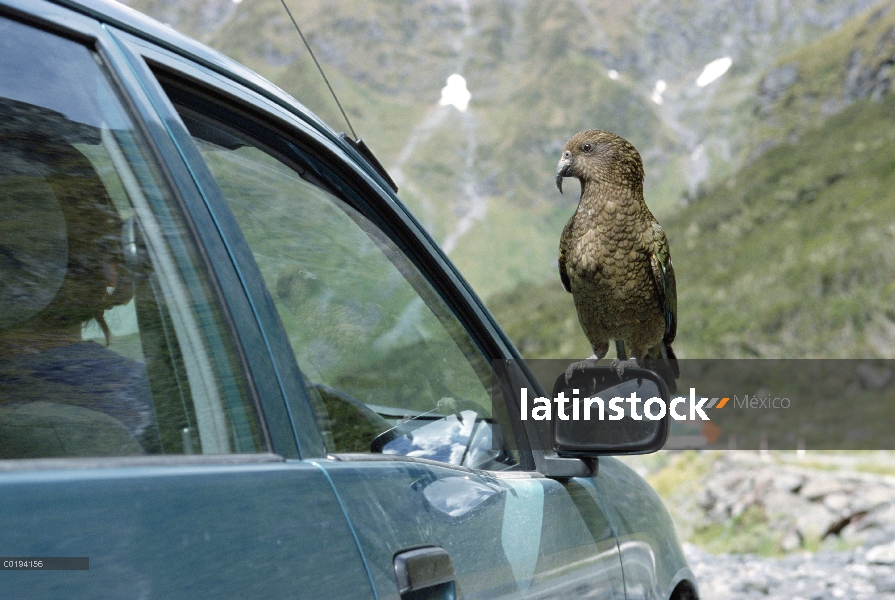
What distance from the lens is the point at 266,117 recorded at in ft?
5.31

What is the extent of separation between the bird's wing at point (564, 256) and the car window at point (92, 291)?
2.29 metres

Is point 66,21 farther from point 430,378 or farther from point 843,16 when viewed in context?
point 843,16

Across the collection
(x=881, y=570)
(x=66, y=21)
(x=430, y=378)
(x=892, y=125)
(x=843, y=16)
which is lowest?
(x=881, y=570)

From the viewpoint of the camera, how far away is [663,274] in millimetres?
3396

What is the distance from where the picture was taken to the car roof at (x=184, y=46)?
1273 millimetres

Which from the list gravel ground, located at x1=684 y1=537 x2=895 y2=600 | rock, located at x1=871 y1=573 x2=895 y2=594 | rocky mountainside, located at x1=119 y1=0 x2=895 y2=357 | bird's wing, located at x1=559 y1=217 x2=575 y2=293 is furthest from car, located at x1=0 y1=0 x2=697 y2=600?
rocky mountainside, located at x1=119 y1=0 x2=895 y2=357

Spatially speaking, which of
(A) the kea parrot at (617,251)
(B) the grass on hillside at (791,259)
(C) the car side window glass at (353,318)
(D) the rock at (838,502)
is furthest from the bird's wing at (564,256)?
(B) the grass on hillside at (791,259)

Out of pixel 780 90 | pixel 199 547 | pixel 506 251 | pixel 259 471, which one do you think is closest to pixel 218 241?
pixel 259 471

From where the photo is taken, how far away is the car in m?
1.00

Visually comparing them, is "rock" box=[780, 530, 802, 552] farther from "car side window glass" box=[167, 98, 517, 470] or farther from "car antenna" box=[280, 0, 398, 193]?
"car antenna" box=[280, 0, 398, 193]

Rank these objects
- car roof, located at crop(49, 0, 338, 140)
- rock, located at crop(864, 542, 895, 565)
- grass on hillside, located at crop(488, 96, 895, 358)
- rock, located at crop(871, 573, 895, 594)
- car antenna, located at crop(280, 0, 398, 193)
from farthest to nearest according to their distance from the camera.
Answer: grass on hillside, located at crop(488, 96, 895, 358), rock, located at crop(864, 542, 895, 565), rock, located at crop(871, 573, 895, 594), car antenna, located at crop(280, 0, 398, 193), car roof, located at crop(49, 0, 338, 140)

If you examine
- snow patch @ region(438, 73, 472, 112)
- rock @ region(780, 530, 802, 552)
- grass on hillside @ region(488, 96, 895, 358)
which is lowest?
rock @ region(780, 530, 802, 552)

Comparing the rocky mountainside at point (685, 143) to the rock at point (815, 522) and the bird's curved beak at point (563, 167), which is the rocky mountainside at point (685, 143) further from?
the bird's curved beak at point (563, 167)

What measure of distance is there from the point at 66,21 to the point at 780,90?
10820 cm
